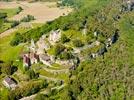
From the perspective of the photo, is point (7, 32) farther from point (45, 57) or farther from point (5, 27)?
point (45, 57)

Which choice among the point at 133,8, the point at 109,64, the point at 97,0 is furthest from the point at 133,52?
the point at 97,0

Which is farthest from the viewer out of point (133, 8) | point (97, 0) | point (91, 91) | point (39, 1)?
point (39, 1)

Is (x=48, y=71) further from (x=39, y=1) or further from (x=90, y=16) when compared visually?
(x=39, y=1)

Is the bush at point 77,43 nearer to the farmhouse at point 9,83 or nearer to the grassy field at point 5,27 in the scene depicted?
the farmhouse at point 9,83

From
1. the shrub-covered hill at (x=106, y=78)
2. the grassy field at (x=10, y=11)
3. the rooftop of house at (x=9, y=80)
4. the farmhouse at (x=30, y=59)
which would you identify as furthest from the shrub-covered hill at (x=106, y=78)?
the grassy field at (x=10, y=11)

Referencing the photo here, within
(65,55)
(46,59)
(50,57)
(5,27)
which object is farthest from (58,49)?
(5,27)

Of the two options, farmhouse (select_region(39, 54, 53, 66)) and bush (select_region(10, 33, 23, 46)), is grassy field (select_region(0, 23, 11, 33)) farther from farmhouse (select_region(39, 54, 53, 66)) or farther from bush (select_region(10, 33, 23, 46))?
farmhouse (select_region(39, 54, 53, 66))
